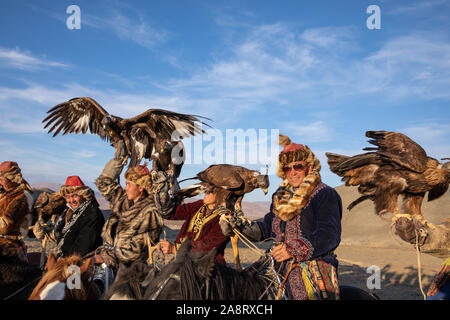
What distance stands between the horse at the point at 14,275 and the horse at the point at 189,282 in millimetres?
2417

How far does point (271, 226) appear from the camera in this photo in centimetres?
343

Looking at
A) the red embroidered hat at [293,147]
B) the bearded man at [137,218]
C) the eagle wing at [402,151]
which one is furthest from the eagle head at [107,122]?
the eagle wing at [402,151]

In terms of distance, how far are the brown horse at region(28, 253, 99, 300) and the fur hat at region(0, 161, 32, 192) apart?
88.4 inches

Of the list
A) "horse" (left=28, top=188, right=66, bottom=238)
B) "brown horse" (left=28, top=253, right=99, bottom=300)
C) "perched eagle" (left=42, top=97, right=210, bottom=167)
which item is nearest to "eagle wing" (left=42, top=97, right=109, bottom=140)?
"perched eagle" (left=42, top=97, right=210, bottom=167)

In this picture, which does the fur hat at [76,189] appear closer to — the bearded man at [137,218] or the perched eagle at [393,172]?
the bearded man at [137,218]

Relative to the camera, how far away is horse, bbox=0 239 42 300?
12.7 ft

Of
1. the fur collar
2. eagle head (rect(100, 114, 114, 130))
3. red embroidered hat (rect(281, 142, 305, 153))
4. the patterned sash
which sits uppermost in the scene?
eagle head (rect(100, 114, 114, 130))

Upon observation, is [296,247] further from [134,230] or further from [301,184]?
[134,230]

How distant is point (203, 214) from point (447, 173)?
2.38 meters

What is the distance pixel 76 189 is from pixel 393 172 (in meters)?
3.84

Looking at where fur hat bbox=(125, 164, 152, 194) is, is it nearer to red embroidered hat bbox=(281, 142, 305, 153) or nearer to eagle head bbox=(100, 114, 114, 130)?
red embroidered hat bbox=(281, 142, 305, 153)

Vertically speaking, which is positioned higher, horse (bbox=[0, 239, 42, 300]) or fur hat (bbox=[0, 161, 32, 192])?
fur hat (bbox=[0, 161, 32, 192])

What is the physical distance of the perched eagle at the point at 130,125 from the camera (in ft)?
20.5
